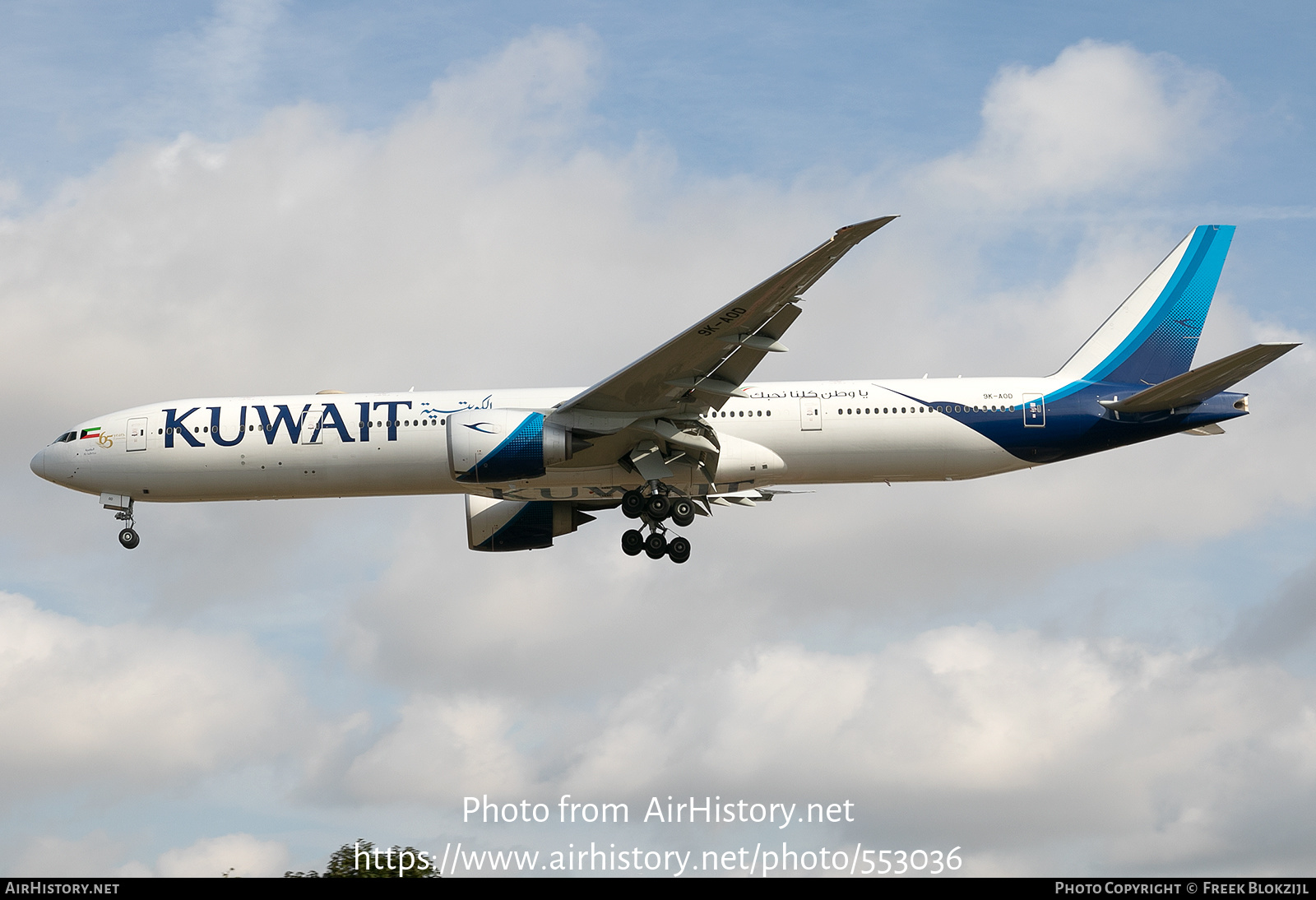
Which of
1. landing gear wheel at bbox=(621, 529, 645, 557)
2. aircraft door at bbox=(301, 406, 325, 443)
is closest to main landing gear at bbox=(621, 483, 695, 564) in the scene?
landing gear wheel at bbox=(621, 529, 645, 557)

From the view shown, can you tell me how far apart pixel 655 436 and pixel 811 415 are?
10.5 ft

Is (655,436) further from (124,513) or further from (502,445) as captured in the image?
(124,513)

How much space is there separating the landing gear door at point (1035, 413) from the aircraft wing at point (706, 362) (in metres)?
5.85

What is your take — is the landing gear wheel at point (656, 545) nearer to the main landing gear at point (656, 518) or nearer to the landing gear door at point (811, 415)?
the main landing gear at point (656, 518)

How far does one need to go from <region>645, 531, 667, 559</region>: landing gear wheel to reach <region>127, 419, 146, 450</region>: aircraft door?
34.5ft

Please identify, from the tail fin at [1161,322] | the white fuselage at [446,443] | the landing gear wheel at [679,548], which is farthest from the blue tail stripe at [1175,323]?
the landing gear wheel at [679,548]

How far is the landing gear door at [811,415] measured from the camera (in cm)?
2608

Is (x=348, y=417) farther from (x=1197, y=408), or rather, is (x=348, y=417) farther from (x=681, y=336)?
(x=1197, y=408)

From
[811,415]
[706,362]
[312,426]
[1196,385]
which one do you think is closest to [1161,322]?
[1196,385]

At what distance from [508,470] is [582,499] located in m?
4.48

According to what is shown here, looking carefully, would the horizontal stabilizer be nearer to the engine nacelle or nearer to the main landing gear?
the main landing gear
